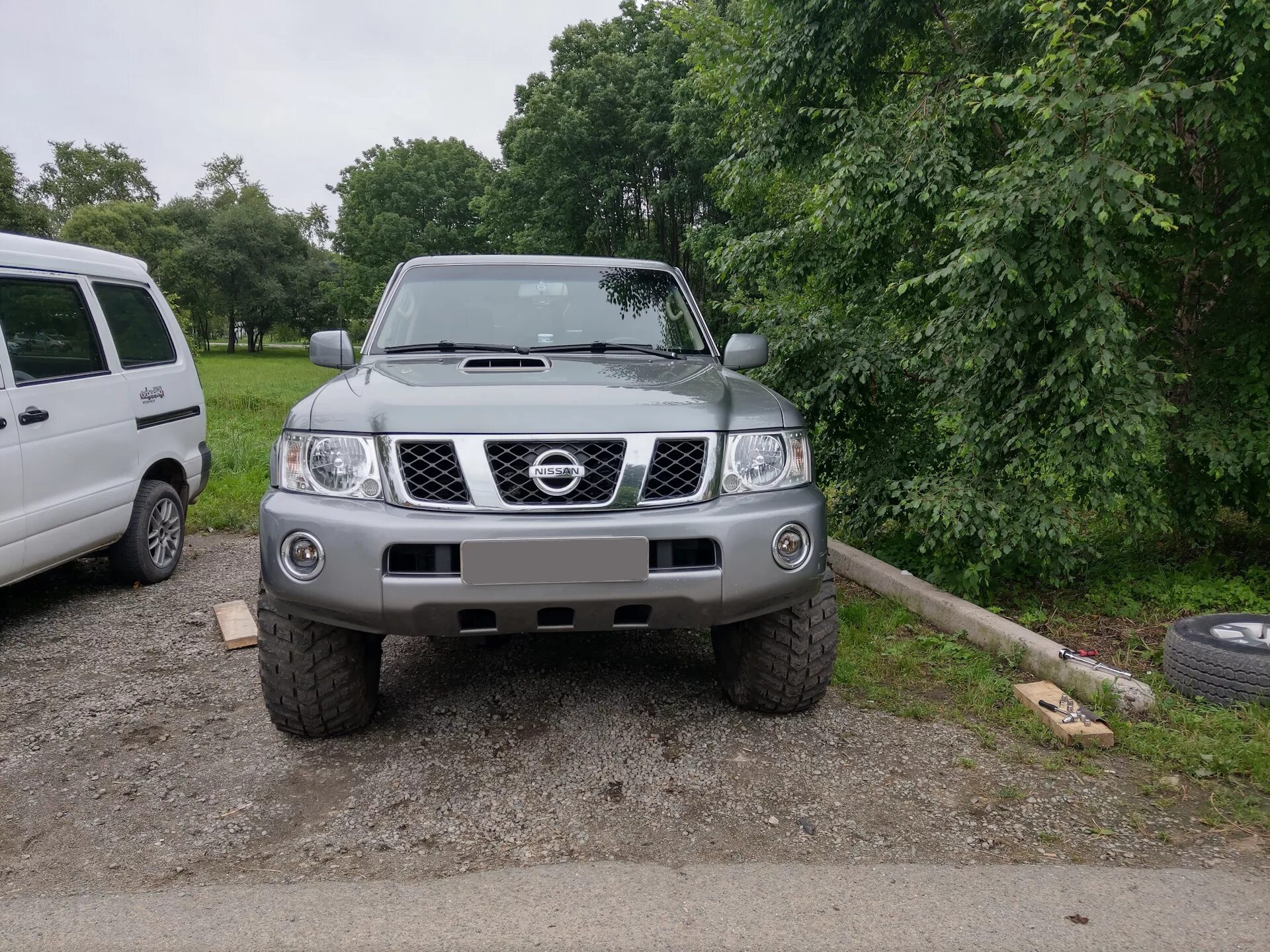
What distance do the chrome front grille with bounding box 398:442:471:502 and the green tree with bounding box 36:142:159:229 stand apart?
3032 inches

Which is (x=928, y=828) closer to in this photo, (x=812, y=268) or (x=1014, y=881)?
(x=1014, y=881)

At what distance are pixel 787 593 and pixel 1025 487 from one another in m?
2.07

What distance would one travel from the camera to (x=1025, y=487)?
448 cm

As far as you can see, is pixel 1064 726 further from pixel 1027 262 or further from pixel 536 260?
pixel 536 260

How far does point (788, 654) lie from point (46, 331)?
419 centimetres

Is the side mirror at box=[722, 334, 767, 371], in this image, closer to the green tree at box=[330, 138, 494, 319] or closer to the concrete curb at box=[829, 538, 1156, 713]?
the concrete curb at box=[829, 538, 1156, 713]

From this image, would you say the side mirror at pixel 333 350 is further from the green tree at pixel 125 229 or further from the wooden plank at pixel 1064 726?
the green tree at pixel 125 229

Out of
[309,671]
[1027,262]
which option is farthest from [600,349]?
[1027,262]

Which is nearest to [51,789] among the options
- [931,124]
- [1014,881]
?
[1014,881]

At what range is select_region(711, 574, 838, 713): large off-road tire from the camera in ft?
10.8

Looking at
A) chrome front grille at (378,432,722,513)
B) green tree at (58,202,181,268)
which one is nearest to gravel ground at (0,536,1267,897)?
chrome front grille at (378,432,722,513)

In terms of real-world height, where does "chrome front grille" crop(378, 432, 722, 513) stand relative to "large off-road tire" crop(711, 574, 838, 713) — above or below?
above

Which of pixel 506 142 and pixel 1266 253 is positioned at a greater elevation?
pixel 506 142

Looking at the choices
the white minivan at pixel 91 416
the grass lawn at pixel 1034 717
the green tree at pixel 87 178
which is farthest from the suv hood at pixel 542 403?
the green tree at pixel 87 178
